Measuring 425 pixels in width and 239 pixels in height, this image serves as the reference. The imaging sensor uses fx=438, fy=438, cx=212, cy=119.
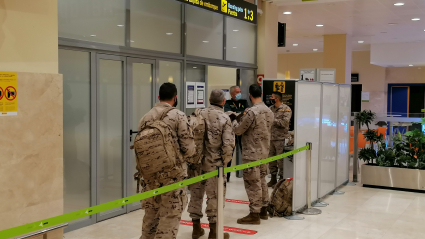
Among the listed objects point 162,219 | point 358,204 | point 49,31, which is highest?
point 49,31

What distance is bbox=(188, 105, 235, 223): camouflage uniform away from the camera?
15.6 feet

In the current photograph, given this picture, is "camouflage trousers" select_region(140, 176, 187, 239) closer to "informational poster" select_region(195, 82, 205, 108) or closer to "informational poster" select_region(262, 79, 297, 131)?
→ "informational poster" select_region(262, 79, 297, 131)

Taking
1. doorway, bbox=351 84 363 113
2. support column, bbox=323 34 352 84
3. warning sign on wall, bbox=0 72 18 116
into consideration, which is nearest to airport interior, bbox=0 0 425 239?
warning sign on wall, bbox=0 72 18 116

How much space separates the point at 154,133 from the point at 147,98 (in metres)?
2.97

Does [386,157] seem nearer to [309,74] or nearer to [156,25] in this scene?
[309,74]

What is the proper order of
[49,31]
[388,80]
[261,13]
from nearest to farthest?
[49,31], [261,13], [388,80]

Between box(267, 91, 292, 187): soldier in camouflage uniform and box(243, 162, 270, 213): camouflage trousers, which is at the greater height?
box(267, 91, 292, 187): soldier in camouflage uniform

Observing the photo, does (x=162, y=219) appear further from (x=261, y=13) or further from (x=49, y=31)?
(x=261, y=13)

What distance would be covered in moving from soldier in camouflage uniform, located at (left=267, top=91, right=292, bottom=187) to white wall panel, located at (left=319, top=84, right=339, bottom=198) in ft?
1.95

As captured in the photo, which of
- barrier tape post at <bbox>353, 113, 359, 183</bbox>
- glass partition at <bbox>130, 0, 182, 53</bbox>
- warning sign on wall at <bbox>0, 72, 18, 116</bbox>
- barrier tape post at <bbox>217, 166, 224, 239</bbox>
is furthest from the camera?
barrier tape post at <bbox>353, 113, 359, 183</bbox>

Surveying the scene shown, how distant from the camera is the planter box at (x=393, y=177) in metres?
7.58

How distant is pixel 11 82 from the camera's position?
3.81 metres

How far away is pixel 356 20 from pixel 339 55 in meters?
2.38

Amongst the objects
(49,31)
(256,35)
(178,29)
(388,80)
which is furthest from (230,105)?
(388,80)
